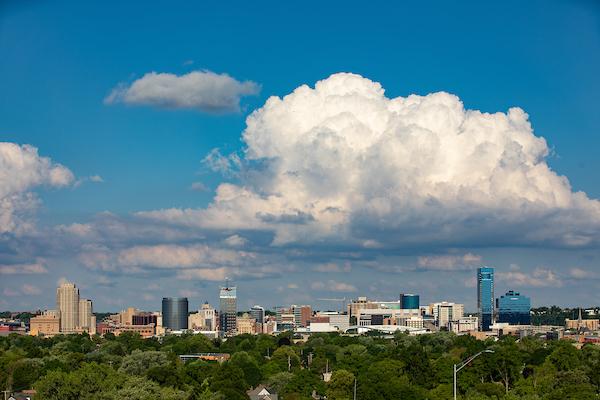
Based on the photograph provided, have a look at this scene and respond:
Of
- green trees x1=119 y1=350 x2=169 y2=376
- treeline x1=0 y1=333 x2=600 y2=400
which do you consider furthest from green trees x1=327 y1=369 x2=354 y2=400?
green trees x1=119 y1=350 x2=169 y2=376

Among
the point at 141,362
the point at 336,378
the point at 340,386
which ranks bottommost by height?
the point at 340,386

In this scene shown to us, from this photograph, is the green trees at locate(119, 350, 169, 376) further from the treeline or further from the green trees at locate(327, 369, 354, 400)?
the green trees at locate(327, 369, 354, 400)

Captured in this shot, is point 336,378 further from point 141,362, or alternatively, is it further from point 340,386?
point 141,362

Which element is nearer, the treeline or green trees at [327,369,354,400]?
the treeline

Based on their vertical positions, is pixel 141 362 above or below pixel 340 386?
above

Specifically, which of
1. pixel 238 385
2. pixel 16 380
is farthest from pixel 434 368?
pixel 16 380

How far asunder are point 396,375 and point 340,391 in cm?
600

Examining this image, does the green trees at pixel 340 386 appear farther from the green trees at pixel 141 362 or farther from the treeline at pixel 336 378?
the green trees at pixel 141 362

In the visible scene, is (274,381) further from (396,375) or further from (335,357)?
(335,357)

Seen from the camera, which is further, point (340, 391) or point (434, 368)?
point (434, 368)

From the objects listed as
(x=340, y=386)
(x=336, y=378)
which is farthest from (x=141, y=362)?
(x=340, y=386)

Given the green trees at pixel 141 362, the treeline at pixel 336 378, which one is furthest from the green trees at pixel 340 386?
the green trees at pixel 141 362

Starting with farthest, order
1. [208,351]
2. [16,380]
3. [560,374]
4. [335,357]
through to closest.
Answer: [208,351]
[335,357]
[16,380]
[560,374]

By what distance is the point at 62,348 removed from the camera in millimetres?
185875
